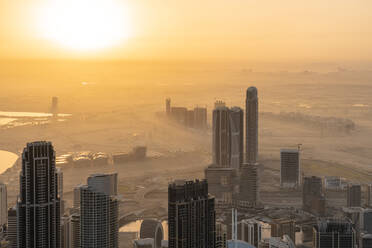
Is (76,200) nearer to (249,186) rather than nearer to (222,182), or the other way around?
(222,182)

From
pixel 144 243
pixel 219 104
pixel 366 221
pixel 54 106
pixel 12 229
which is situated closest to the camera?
pixel 12 229

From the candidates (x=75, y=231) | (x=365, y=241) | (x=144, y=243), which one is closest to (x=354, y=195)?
(x=365, y=241)

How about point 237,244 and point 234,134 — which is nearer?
point 237,244

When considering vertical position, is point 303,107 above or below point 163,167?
above

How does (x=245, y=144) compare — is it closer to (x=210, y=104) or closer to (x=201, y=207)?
(x=210, y=104)

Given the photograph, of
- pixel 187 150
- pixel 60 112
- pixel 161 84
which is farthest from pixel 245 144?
pixel 60 112

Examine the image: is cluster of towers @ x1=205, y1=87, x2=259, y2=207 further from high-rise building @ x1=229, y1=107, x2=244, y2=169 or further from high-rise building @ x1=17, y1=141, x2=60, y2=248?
high-rise building @ x1=17, y1=141, x2=60, y2=248
